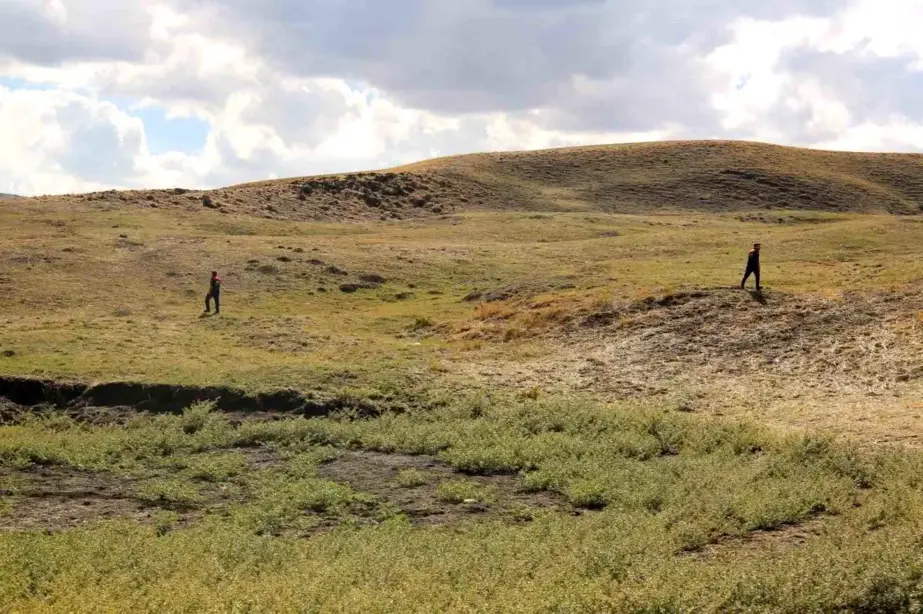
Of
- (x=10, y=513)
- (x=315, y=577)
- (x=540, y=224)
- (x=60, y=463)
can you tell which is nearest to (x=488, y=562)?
(x=315, y=577)

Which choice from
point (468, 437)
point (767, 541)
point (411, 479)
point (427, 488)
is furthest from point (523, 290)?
point (767, 541)

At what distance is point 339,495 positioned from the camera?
16750 millimetres

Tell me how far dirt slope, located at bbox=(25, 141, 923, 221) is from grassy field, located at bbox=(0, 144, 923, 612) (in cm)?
3037

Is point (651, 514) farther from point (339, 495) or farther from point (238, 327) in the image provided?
point (238, 327)

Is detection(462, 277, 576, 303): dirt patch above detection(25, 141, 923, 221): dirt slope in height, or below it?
below

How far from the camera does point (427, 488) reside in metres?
17.8

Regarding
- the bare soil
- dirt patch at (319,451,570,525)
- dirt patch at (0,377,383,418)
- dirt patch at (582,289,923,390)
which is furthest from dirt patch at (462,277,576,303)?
the bare soil

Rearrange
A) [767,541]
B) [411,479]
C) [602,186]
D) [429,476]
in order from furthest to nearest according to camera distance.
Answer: [602,186]
[429,476]
[411,479]
[767,541]

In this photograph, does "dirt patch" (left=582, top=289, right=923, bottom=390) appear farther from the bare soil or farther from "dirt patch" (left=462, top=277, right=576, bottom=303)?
the bare soil

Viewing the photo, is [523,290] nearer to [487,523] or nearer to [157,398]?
[157,398]

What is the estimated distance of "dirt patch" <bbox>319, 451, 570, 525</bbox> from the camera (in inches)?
640

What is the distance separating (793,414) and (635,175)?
90.0m

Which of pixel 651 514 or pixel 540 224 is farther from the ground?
pixel 540 224

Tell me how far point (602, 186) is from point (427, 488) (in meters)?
89.7
